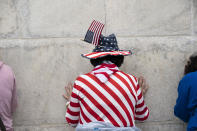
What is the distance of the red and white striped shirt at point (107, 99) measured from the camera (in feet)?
7.54

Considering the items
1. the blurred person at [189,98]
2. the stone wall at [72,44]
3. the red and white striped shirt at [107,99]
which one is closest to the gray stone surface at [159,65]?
the stone wall at [72,44]

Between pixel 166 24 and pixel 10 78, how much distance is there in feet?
6.40

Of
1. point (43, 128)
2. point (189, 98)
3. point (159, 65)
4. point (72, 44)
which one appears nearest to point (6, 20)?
point (72, 44)

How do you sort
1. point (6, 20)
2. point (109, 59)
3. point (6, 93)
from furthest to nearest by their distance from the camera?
point (6, 20)
point (6, 93)
point (109, 59)

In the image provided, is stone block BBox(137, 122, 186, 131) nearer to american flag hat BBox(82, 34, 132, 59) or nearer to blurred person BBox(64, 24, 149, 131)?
blurred person BBox(64, 24, 149, 131)

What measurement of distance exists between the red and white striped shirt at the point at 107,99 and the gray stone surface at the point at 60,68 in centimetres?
82

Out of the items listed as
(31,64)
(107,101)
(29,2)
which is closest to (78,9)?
(29,2)

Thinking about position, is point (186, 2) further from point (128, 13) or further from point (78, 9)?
point (78, 9)

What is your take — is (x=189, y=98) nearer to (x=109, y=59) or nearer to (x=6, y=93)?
(x=109, y=59)

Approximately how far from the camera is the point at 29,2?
10.2 feet

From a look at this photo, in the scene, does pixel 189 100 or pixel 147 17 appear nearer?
pixel 189 100

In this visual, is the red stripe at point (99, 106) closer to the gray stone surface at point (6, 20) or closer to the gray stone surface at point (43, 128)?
the gray stone surface at point (43, 128)

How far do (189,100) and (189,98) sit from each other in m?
0.02

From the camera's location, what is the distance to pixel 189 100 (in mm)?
2543
